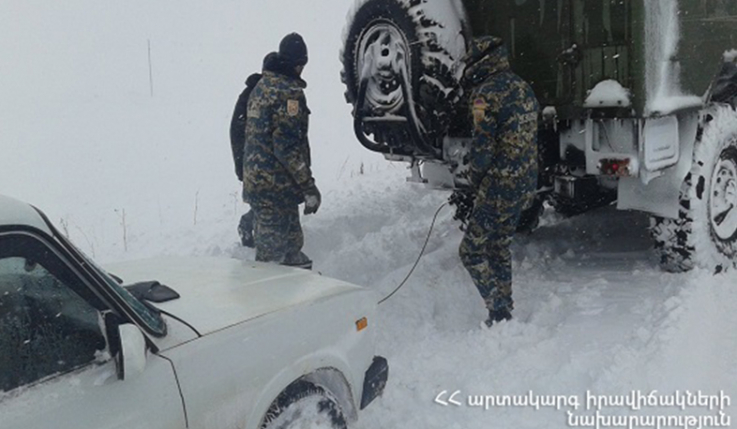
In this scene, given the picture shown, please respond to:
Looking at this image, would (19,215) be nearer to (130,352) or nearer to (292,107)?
(130,352)

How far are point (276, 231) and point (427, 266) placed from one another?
Answer: 4.24 feet

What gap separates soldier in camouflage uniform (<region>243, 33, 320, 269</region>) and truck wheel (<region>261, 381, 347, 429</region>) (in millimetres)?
2469

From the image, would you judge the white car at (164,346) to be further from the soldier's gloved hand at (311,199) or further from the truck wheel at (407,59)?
the truck wheel at (407,59)

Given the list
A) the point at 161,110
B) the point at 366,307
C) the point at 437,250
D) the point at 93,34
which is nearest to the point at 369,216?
the point at 437,250

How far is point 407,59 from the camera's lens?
17.4 feet

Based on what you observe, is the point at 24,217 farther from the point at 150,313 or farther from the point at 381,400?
the point at 381,400

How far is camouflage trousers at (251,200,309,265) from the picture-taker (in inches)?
214

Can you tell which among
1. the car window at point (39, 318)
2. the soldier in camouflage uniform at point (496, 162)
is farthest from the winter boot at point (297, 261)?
the car window at point (39, 318)

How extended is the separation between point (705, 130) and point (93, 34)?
28.9 meters

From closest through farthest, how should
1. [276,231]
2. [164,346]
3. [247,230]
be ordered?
[164,346], [276,231], [247,230]

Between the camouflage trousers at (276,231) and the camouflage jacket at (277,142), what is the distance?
0.07 m

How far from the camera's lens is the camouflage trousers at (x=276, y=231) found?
17.9 ft

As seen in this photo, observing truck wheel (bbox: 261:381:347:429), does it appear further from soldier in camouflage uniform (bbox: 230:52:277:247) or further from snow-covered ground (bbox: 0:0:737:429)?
soldier in camouflage uniform (bbox: 230:52:277:247)

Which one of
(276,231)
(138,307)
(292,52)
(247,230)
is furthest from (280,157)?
(138,307)
